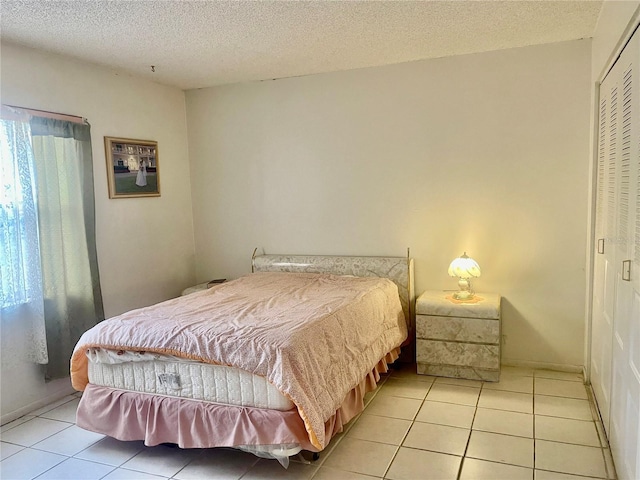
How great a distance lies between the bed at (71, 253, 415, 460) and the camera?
7.62 ft

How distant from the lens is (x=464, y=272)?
359cm

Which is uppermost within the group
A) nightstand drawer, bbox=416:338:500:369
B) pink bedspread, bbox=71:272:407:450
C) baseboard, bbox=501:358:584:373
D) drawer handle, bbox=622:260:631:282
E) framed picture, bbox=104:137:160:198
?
framed picture, bbox=104:137:160:198

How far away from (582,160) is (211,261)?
130 inches

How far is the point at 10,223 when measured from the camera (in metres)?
3.14

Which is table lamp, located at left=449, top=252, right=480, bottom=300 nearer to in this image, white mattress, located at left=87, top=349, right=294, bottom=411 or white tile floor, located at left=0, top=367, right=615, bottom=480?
white tile floor, located at left=0, top=367, right=615, bottom=480

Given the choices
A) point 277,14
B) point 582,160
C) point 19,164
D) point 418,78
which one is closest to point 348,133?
point 418,78

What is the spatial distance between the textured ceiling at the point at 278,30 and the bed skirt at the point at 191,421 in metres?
2.11

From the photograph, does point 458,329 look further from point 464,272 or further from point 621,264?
point 621,264

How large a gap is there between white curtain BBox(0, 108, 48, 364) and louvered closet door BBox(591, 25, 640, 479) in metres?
3.38

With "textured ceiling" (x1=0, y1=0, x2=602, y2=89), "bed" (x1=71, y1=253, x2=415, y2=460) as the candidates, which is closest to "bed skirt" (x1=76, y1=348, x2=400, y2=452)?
"bed" (x1=71, y1=253, x2=415, y2=460)

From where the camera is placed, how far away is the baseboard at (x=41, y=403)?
3146 mm

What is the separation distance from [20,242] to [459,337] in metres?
3.03

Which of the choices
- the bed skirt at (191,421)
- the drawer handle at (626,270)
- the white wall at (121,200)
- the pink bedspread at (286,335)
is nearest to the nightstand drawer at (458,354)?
the pink bedspread at (286,335)

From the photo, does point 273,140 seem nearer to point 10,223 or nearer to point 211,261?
point 211,261
